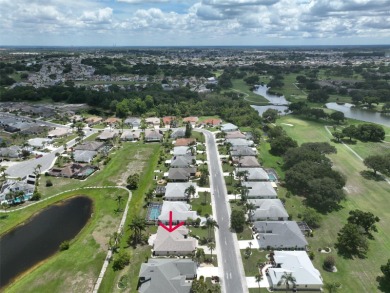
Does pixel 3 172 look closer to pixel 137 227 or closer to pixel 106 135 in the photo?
pixel 106 135

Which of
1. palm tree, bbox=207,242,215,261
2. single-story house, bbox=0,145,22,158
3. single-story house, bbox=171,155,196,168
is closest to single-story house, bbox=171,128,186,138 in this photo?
single-story house, bbox=171,155,196,168

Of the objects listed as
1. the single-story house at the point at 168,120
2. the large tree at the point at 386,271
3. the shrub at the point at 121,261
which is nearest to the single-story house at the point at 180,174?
the shrub at the point at 121,261

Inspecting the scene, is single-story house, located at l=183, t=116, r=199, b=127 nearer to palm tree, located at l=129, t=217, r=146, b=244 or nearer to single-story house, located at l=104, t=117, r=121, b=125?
single-story house, located at l=104, t=117, r=121, b=125

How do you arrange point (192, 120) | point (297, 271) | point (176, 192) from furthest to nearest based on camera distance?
point (192, 120), point (176, 192), point (297, 271)

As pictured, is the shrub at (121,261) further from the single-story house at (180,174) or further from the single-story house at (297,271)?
the single-story house at (180,174)

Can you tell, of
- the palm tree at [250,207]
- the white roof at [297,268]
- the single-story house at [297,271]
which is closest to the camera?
the single-story house at [297,271]

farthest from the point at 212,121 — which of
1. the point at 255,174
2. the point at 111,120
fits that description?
the point at 255,174
